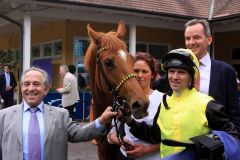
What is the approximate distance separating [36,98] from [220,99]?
1.28 meters

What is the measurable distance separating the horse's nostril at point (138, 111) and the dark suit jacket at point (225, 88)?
54 cm

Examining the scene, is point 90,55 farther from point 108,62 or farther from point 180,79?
point 180,79

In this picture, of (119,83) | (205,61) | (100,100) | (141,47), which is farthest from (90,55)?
(141,47)

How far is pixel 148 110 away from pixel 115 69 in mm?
385

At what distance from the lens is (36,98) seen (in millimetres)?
2873

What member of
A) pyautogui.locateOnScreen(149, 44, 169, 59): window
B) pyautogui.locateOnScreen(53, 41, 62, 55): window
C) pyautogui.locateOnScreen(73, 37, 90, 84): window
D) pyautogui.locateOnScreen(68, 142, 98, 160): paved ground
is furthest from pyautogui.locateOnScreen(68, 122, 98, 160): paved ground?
pyautogui.locateOnScreen(149, 44, 169, 59): window

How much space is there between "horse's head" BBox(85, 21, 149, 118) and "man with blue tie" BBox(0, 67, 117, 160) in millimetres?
194

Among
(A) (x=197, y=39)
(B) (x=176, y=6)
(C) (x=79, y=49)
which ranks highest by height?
(B) (x=176, y=6)

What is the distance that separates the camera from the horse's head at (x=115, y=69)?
9.09 ft

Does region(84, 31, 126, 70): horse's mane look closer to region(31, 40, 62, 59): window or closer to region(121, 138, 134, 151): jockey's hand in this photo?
region(121, 138, 134, 151): jockey's hand

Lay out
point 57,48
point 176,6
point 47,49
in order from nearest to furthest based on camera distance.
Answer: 1. point 176,6
2. point 57,48
3. point 47,49

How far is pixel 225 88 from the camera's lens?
2.94 meters

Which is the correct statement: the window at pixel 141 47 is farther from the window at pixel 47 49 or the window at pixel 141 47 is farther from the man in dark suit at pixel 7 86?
the man in dark suit at pixel 7 86

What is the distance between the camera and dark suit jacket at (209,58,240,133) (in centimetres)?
291
